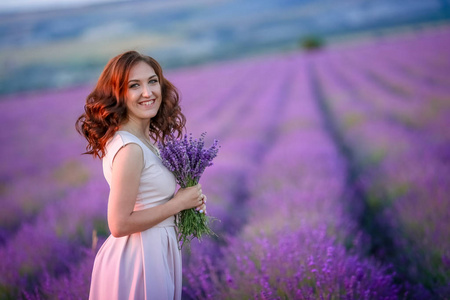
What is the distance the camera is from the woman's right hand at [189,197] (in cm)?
148

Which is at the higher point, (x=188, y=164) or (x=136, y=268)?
(x=188, y=164)

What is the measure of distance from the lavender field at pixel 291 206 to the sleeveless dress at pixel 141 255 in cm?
53

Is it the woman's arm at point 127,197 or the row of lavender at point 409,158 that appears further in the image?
the row of lavender at point 409,158

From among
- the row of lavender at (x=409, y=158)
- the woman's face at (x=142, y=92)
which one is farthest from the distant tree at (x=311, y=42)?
the woman's face at (x=142, y=92)

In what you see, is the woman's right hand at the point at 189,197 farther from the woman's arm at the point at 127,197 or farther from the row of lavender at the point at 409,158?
the row of lavender at the point at 409,158

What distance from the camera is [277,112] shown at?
9102mm

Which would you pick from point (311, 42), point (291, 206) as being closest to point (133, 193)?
point (291, 206)

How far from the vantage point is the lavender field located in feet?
6.66

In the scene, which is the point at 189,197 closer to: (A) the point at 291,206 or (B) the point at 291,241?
(B) the point at 291,241

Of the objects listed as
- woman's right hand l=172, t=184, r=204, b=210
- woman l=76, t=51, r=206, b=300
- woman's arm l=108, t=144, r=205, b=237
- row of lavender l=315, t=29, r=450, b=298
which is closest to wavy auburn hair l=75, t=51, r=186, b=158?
woman l=76, t=51, r=206, b=300

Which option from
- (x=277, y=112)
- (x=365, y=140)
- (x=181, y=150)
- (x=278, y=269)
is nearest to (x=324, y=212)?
(x=278, y=269)

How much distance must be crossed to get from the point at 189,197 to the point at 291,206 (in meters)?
1.95

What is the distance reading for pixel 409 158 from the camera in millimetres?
4070

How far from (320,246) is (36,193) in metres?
3.81
